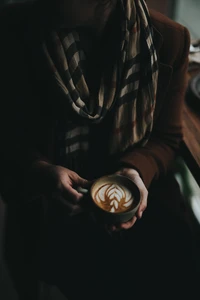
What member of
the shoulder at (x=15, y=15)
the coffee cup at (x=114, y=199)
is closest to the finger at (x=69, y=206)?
the coffee cup at (x=114, y=199)

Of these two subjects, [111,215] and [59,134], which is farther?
[59,134]

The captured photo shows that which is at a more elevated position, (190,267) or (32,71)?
(32,71)

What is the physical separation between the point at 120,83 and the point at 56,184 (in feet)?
1.23

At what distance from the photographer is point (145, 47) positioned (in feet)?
3.36

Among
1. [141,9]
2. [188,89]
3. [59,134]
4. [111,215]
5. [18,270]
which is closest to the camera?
[111,215]

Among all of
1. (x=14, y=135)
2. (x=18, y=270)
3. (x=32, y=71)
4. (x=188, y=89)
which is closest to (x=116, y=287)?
(x=18, y=270)

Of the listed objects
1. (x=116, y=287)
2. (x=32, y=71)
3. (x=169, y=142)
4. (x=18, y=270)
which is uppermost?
(x=32, y=71)

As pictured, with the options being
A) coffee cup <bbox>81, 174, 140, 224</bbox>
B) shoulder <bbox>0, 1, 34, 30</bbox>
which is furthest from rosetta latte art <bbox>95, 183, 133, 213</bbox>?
shoulder <bbox>0, 1, 34, 30</bbox>

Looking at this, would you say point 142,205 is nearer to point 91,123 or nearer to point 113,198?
point 113,198

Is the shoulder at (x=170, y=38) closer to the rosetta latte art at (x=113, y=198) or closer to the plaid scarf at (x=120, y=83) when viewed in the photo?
the plaid scarf at (x=120, y=83)

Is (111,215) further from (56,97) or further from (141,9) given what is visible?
(141,9)

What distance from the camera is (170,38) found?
1.07m

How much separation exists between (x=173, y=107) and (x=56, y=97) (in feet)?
1.35

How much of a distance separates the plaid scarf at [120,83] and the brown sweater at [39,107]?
54 mm
